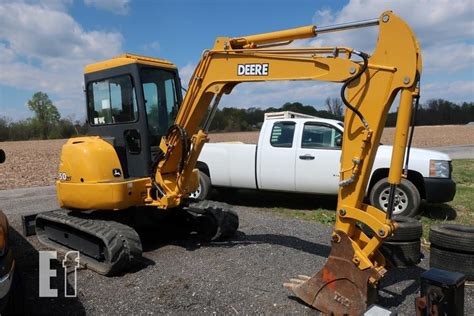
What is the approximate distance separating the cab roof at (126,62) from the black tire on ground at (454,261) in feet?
14.9

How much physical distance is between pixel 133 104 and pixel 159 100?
1.46ft

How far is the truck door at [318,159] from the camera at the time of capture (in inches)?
Answer: 367

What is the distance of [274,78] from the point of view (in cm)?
531

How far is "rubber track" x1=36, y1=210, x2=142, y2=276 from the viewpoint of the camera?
5570mm

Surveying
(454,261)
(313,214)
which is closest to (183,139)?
(454,261)

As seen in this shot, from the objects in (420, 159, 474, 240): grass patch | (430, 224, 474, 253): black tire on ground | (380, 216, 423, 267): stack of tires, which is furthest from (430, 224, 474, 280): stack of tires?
(420, 159, 474, 240): grass patch

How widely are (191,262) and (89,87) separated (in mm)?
3194

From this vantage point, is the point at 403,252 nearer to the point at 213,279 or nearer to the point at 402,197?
the point at 213,279

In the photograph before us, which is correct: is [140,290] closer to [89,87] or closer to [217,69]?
[217,69]

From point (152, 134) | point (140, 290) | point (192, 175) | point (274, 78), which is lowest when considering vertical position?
point (140, 290)

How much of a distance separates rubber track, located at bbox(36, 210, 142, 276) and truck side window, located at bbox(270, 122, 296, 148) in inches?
186

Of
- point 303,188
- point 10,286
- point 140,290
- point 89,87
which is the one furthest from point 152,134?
point 303,188

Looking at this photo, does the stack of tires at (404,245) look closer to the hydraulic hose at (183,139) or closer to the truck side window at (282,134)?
the hydraulic hose at (183,139)

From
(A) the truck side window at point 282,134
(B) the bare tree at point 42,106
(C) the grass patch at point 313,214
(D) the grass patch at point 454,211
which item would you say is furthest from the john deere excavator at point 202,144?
(B) the bare tree at point 42,106
